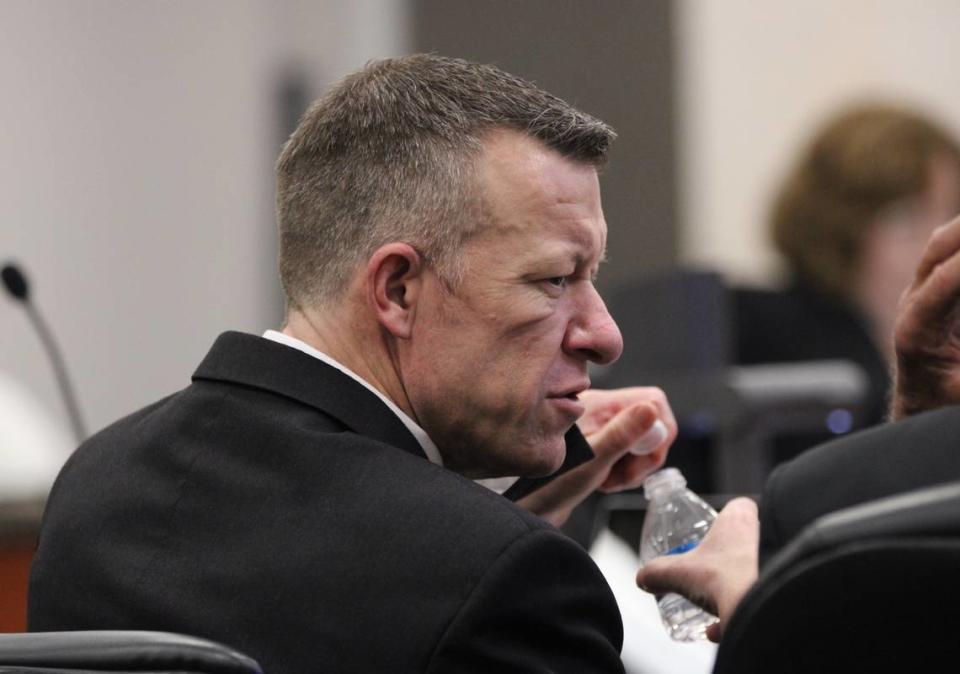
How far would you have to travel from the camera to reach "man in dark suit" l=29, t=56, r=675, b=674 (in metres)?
1.26

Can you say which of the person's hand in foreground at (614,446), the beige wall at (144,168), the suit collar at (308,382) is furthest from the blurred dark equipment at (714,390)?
the beige wall at (144,168)

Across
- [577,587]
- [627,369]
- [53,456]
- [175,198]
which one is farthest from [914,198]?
[175,198]

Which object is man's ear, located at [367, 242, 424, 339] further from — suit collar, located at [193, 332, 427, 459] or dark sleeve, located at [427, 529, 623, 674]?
dark sleeve, located at [427, 529, 623, 674]

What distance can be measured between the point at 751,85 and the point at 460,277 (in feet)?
18.7

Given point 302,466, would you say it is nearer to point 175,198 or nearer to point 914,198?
point 914,198

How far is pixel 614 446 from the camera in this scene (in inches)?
74.0

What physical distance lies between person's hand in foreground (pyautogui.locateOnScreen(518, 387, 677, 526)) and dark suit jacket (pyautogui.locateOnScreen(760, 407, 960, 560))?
652mm

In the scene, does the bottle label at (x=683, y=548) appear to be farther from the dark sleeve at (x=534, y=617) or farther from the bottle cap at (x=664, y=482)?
the dark sleeve at (x=534, y=617)

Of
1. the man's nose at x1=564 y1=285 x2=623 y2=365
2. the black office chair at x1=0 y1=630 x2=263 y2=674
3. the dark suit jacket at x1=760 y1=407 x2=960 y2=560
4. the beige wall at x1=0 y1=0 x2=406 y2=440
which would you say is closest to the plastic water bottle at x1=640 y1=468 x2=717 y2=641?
the man's nose at x1=564 y1=285 x2=623 y2=365

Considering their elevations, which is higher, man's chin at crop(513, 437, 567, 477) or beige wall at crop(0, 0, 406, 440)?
man's chin at crop(513, 437, 567, 477)

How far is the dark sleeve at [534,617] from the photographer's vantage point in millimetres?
1223

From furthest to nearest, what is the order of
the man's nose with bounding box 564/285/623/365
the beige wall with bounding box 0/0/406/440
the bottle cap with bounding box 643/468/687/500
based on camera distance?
the beige wall with bounding box 0/0/406/440
the bottle cap with bounding box 643/468/687/500
the man's nose with bounding box 564/285/623/365

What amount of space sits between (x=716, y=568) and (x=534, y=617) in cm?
25

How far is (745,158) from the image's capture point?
7.01 meters
